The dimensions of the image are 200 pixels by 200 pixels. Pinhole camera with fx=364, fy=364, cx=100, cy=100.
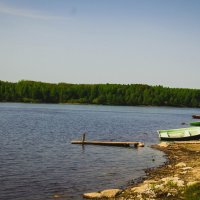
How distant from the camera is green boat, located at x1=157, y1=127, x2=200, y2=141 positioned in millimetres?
48375

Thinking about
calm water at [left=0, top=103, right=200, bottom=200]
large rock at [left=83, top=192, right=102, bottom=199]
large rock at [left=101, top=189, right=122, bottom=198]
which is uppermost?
large rock at [left=101, top=189, right=122, bottom=198]

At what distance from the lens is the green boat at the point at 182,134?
159 ft

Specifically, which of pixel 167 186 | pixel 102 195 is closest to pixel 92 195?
pixel 102 195

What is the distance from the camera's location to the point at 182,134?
50188 millimetres

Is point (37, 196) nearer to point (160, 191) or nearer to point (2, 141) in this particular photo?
point (160, 191)

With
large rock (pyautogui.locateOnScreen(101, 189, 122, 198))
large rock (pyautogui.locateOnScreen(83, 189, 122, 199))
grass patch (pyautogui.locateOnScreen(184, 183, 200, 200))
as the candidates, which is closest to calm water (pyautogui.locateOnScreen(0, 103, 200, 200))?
large rock (pyautogui.locateOnScreen(83, 189, 122, 199))

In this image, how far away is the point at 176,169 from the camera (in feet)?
93.7

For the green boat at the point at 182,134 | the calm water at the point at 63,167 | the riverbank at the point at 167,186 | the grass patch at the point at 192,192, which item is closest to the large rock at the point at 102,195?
the riverbank at the point at 167,186

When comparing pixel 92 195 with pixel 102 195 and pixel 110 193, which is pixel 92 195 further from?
pixel 110 193

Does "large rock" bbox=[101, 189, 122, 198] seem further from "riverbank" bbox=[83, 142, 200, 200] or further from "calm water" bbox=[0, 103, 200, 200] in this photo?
"calm water" bbox=[0, 103, 200, 200]

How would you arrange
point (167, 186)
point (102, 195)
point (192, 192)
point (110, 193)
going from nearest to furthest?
point (192, 192)
point (167, 186)
point (102, 195)
point (110, 193)

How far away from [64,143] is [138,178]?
20.5 metres

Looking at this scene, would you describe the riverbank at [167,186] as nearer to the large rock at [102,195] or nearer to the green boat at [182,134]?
the large rock at [102,195]

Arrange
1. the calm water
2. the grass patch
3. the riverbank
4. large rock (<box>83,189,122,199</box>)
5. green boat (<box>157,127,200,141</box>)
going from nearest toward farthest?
the grass patch < the riverbank < large rock (<box>83,189,122,199</box>) < the calm water < green boat (<box>157,127,200,141</box>)
